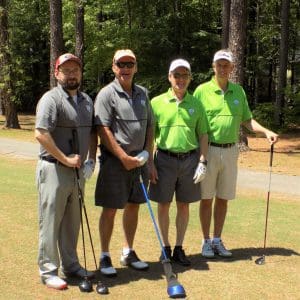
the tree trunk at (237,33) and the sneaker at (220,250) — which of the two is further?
the tree trunk at (237,33)

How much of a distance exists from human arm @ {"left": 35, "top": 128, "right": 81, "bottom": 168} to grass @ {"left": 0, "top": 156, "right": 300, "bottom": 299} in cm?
114

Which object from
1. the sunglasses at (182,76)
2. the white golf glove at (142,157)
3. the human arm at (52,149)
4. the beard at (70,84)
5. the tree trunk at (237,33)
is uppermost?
the tree trunk at (237,33)

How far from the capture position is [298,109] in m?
22.0

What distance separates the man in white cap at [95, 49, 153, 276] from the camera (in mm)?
4949

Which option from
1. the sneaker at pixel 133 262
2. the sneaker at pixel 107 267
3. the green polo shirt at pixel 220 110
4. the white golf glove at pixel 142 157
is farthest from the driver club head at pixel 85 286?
the green polo shirt at pixel 220 110

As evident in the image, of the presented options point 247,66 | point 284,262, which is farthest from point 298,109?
point 284,262

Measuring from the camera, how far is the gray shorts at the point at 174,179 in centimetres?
541

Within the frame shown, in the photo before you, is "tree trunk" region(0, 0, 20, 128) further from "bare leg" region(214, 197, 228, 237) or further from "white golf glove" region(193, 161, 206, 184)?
"white golf glove" region(193, 161, 206, 184)

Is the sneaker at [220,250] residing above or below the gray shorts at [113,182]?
below

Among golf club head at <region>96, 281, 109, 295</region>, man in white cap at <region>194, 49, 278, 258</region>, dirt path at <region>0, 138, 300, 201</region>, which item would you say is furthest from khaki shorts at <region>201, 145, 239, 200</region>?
dirt path at <region>0, 138, 300, 201</region>

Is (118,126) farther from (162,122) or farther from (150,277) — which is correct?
(150,277)

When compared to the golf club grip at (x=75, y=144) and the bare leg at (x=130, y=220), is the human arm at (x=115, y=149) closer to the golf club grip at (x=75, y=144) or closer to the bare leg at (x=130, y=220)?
the golf club grip at (x=75, y=144)

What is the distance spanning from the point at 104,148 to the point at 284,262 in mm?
2317

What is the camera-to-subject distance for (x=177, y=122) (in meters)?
5.36
